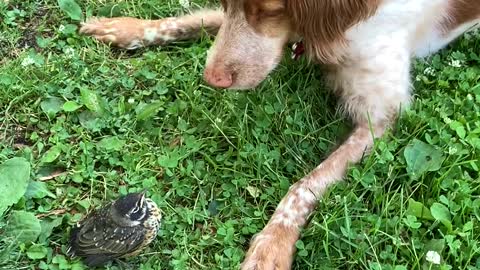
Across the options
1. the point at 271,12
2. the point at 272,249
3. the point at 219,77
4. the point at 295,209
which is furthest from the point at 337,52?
the point at 272,249

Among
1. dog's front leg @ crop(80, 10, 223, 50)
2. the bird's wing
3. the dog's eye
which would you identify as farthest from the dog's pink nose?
dog's front leg @ crop(80, 10, 223, 50)

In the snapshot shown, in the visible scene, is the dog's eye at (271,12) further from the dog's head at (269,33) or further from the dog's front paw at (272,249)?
the dog's front paw at (272,249)

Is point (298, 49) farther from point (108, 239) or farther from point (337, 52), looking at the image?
point (108, 239)

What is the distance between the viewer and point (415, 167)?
9.64 feet

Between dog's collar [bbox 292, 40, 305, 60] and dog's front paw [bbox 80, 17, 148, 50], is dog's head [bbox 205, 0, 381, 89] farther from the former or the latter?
dog's front paw [bbox 80, 17, 148, 50]

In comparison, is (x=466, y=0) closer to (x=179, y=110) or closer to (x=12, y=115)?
(x=179, y=110)

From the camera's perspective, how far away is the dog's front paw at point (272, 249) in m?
2.73

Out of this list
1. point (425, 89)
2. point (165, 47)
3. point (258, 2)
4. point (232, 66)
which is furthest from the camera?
point (165, 47)

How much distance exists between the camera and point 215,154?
312cm

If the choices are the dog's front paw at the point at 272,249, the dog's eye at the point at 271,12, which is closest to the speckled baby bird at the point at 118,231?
the dog's front paw at the point at 272,249

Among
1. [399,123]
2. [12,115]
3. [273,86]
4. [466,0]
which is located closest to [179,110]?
[273,86]

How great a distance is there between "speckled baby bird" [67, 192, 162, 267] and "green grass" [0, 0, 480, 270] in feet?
0.30

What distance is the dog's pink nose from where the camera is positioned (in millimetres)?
→ 2898

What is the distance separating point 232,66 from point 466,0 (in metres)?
1.04
